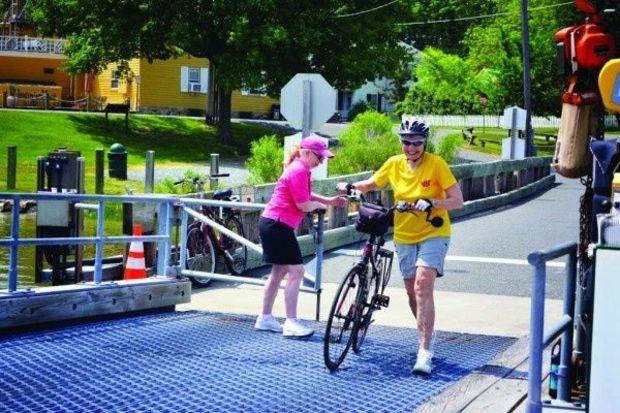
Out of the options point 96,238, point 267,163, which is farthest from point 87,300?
point 267,163

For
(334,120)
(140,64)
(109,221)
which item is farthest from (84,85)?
(109,221)

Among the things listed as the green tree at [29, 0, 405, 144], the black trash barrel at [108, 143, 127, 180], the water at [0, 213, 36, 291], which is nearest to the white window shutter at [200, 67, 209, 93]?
the green tree at [29, 0, 405, 144]

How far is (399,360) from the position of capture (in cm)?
911

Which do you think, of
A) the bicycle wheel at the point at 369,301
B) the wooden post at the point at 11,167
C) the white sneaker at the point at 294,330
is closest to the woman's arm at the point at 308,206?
the bicycle wheel at the point at 369,301

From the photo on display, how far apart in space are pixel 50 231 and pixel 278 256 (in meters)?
5.83

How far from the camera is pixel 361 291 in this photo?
28.1 feet

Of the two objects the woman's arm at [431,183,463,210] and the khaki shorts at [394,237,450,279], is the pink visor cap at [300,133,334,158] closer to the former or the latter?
the khaki shorts at [394,237,450,279]

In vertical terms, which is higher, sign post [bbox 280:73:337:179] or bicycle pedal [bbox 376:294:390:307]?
sign post [bbox 280:73:337:179]

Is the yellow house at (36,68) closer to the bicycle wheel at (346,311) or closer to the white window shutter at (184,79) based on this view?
the white window shutter at (184,79)

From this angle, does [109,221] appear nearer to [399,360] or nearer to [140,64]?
[399,360]

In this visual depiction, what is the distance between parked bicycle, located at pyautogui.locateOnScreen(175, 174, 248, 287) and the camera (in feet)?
48.4

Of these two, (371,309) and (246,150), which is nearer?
(371,309)

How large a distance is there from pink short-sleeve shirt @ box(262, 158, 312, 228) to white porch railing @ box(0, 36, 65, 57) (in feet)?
184

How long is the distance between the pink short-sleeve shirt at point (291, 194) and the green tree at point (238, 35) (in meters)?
33.9
